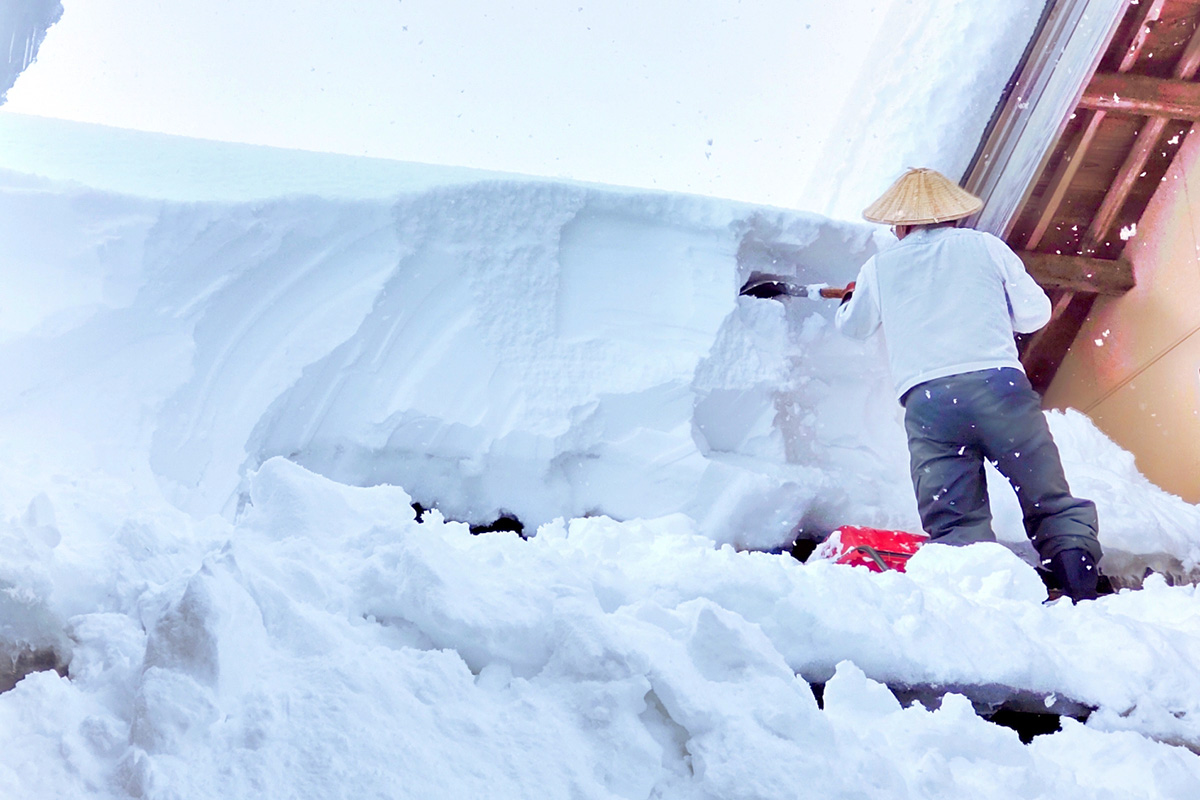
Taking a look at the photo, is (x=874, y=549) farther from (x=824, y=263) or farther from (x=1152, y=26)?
(x=1152, y=26)

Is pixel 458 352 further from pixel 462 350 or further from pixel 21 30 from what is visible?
pixel 21 30

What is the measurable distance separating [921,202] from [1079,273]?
1.20 m

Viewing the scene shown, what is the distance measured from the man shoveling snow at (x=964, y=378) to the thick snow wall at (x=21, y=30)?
6.08ft

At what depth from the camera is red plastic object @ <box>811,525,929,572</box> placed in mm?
1857

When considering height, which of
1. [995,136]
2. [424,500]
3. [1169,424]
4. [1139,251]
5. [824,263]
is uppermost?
[995,136]

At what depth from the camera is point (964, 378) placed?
2.10 meters

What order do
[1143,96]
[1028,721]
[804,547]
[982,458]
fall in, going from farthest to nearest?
[1143,96]
[804,547]
[982,458]
[1028,721]

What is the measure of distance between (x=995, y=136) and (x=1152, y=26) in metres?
0.63

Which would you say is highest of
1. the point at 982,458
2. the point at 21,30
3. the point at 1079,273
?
the point at 21,30

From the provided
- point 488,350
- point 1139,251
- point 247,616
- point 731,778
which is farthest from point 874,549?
point 1139,251

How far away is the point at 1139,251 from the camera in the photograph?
3.16m

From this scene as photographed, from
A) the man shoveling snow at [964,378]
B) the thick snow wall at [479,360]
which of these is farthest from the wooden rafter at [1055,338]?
the man shoveling snow at [964,378]

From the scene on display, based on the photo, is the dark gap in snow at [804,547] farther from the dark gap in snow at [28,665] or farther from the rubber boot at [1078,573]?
the dark gap in snow at [28,665]

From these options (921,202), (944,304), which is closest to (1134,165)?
(921,202)
